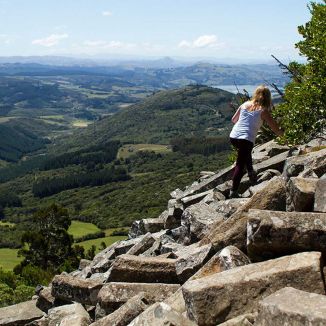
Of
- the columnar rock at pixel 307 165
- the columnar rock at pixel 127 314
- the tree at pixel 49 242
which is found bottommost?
the tree at pixel 49 242

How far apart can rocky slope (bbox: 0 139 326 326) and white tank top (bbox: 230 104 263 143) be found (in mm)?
1835

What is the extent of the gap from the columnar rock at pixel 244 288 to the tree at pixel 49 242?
7450 cm

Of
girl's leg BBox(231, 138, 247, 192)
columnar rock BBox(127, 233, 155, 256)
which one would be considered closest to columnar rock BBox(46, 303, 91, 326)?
columnar rock BBox(127, 233, 155, 256)

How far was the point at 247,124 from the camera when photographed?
1788 centimetres

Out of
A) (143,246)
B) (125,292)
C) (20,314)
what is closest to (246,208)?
(125,292)

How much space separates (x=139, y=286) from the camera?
43.4ft

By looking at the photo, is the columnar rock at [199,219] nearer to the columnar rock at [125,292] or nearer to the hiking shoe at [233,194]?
the hiking shoe at [233,194]

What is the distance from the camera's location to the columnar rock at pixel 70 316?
503 inches

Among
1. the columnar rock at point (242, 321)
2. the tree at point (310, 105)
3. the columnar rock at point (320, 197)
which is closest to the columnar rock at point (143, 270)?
the columnar rock at point (320, 197)

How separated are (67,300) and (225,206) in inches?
261

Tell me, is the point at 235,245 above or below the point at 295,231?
below

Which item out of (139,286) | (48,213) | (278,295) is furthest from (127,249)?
(48,213)

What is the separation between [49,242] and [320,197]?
80.2 metres

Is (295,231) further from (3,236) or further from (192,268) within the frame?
(3,236)
